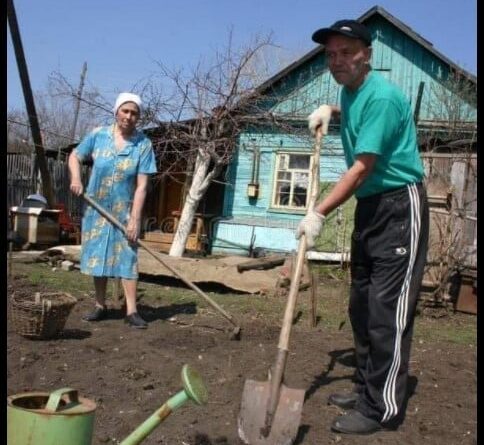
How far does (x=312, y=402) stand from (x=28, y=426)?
189 centimetres

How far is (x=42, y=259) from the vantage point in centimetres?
969

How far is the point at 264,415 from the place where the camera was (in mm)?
2883

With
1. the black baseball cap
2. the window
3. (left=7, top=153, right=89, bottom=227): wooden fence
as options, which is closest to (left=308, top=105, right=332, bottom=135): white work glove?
the black baseball cap

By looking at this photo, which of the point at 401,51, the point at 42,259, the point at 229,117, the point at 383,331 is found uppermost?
the point at 401,51

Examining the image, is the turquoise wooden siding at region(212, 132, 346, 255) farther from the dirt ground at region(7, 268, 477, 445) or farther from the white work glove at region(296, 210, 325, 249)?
the white work glove at region(296, 210, 325, 249)

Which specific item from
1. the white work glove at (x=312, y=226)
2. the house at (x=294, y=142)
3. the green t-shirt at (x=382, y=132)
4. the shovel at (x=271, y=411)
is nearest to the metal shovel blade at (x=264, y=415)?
the shovel at (x=271, y=411)

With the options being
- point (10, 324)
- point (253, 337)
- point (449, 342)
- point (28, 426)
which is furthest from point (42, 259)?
point (28, 426)

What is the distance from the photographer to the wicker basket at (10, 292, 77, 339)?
13.8 ft

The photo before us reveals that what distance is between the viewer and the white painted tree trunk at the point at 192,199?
12.4 m

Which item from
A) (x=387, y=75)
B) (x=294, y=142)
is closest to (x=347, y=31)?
(x=294, y=142)

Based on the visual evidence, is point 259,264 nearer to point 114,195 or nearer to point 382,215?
point 114,195

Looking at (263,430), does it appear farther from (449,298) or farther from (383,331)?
(449,298)

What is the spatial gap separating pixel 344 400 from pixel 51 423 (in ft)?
6.34

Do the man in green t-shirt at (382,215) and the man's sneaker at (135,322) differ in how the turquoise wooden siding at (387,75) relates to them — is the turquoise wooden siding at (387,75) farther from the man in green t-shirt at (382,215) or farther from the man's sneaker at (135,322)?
the man in green t-shirt at (382,215)
